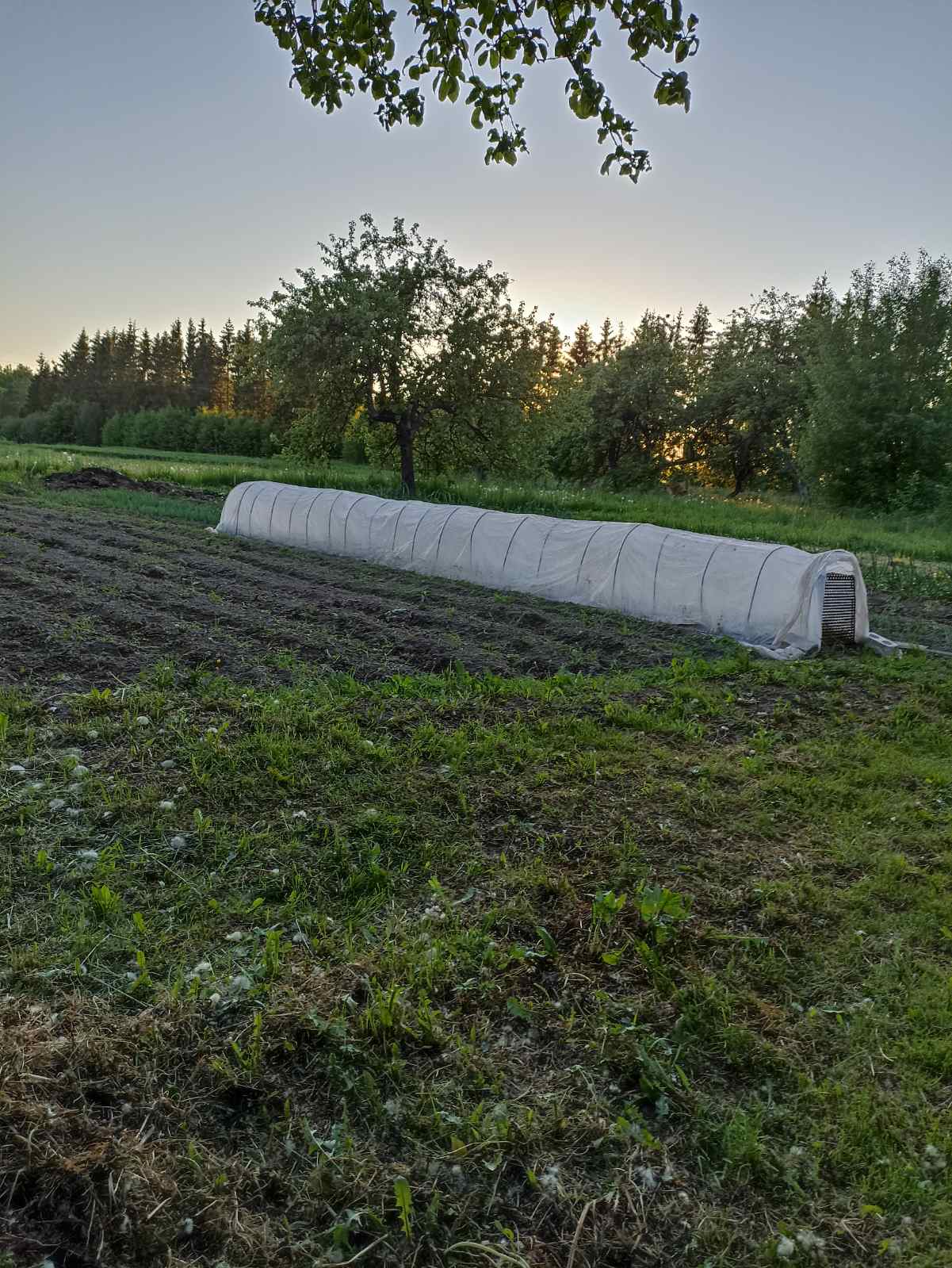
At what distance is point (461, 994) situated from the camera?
10.8 ft

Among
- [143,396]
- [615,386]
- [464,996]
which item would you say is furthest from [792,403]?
[143,396]

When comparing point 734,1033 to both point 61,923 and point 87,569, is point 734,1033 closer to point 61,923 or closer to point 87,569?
point 61,923

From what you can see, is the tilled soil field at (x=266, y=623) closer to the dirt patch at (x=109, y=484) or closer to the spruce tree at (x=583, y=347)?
the dirt patch at (x=109, y=484)

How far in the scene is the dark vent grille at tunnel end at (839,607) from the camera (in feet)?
29.5

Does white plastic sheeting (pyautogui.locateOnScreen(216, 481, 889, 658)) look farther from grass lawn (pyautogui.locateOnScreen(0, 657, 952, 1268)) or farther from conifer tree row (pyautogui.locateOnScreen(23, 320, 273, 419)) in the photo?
conifer tree row (pyautogui.locateOnScreen(23, 320, 273, 419))

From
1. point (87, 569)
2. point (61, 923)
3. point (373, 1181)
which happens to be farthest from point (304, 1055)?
point (87, 569)

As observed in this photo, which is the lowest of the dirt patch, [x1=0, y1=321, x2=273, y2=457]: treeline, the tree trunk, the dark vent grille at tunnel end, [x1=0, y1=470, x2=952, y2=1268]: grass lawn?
[x1=0, y1=470, x2=952, y2=1268]: grass lawn

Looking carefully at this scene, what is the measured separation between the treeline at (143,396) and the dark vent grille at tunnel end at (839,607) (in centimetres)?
4980

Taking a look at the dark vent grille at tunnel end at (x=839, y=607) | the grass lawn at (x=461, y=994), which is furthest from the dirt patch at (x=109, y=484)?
the grass lawn at (x=461, y=994)

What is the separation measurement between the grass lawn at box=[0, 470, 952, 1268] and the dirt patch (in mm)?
17966

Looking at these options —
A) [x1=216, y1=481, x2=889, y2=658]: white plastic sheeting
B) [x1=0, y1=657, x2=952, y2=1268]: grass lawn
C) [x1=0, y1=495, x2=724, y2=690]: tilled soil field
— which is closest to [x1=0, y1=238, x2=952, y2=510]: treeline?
[x1=216, y1=481, x2=889, y2=658]: white plastic sheeting

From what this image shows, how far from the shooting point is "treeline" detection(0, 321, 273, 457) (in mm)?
57406

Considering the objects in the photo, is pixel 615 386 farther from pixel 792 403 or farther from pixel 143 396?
pixel 143 396

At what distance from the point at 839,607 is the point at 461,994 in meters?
7.35
